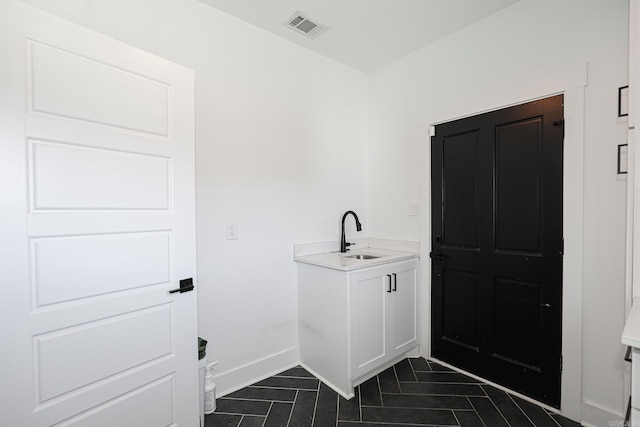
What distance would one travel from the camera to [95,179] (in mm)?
1352

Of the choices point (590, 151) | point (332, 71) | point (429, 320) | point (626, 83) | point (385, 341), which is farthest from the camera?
point (332, 71)

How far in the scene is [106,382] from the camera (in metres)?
1.39

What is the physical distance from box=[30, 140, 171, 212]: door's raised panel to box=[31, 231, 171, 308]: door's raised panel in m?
0.16

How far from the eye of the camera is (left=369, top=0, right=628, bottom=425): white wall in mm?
1660

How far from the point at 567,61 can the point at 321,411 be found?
2672mm

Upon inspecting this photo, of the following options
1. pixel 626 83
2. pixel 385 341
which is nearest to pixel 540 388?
pixel 385 341

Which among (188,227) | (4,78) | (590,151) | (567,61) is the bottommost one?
(188,227)

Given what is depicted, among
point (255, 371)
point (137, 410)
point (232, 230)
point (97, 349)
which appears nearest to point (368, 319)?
point (255, 371)

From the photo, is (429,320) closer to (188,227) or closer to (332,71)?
(188,227)

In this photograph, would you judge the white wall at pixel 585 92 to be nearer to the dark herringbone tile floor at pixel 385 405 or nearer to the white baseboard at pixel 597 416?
the white baseboard at pixel 597 416

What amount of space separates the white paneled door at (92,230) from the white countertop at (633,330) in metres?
1.81

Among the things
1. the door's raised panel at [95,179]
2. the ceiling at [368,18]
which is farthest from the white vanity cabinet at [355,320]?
the ceiling at [368,18]

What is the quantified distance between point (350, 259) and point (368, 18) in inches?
71.9

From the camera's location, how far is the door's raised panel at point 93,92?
3.97ft
